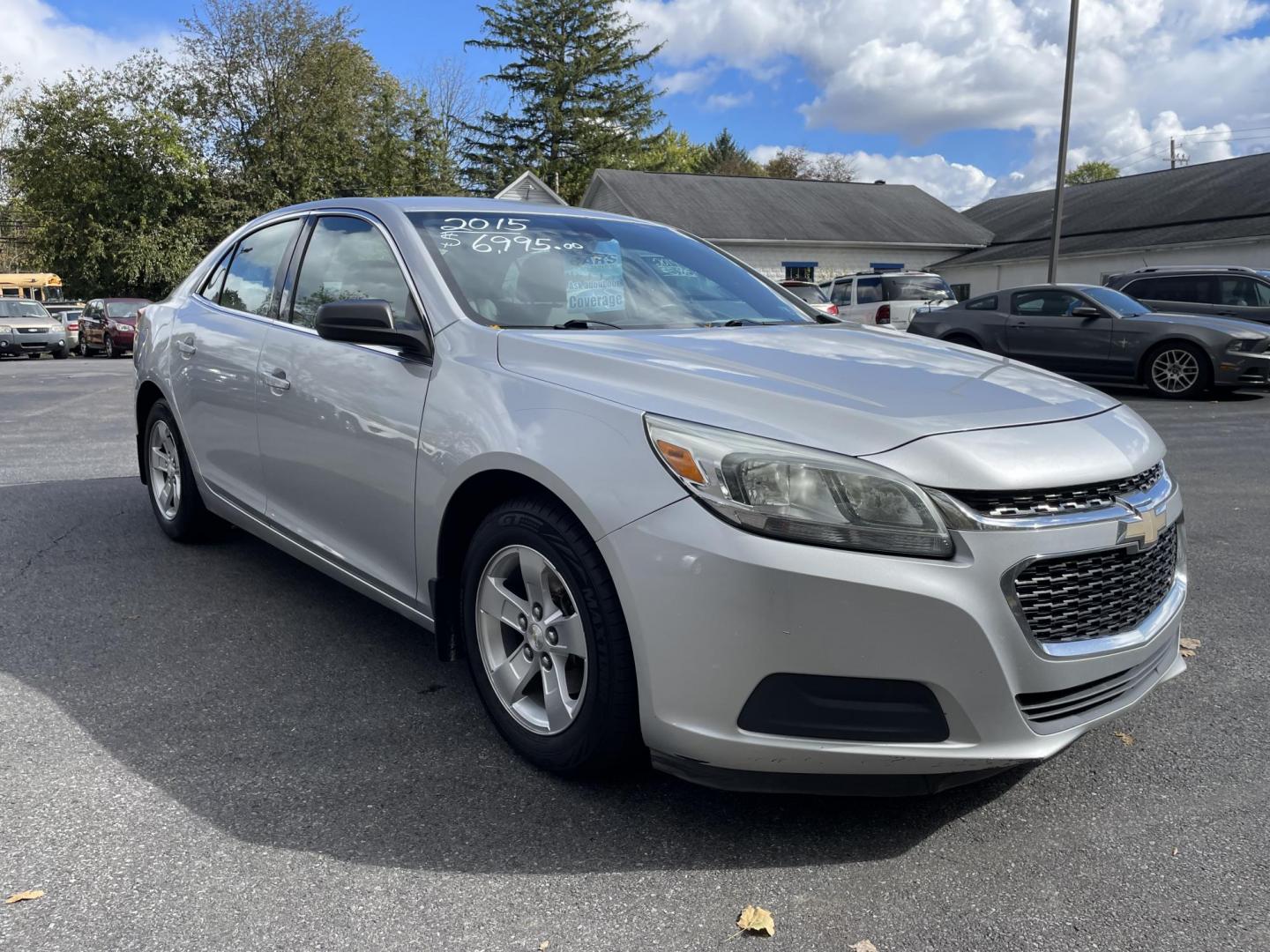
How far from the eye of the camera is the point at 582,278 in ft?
11.8

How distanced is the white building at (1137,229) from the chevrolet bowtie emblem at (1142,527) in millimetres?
30098

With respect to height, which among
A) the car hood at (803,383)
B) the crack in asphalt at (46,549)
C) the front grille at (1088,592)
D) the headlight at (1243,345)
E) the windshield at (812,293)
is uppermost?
the windshield at (812,293)

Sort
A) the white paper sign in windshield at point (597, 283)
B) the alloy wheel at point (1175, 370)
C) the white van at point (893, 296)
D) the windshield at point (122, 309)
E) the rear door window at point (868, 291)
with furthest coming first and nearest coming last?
the windshield at point (122, 309)
the rear door window at point (868, 291)
the white van at point (893, 296)
the alloy wheel at point (1175, 370)
the white paper sign in windshield at point (597, 283)

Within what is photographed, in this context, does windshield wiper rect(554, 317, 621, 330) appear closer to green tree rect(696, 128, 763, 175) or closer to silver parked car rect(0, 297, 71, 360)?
silver parked car rect(0, 297, 71, 360)

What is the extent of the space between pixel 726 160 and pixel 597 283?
266 ft

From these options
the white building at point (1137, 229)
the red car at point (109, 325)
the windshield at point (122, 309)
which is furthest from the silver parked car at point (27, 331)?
the white building at point (1137, 229)

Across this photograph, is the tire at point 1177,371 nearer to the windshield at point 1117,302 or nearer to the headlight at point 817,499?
the windshield at point 1117,302

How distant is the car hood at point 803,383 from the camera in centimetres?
242

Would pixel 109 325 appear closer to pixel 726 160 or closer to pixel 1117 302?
pixel 1117 302

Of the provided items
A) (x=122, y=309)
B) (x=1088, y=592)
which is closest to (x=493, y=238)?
(x=1088, y=592)

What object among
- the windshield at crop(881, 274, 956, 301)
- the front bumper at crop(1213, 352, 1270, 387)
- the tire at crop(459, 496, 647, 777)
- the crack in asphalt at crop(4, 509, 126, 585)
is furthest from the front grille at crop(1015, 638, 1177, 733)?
the windshield at crop(881, 274, 956, 301)

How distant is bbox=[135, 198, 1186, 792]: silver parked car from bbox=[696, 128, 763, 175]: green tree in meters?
77.0

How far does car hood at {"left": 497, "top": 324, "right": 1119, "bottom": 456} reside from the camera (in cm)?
242

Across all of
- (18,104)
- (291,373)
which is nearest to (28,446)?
(291,373)
